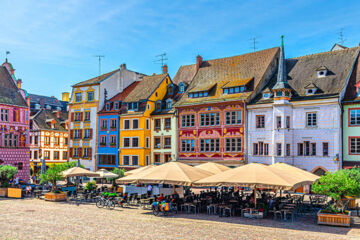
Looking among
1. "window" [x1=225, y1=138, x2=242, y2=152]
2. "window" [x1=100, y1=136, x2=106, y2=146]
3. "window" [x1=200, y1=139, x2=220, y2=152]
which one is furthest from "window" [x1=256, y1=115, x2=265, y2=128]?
"window" [x1=100, y1=136, x2=106, y2=146]

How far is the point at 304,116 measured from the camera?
1415 inches

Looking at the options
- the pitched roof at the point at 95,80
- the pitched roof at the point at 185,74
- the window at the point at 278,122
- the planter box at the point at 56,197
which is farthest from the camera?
the pitched roof at the point at 95,80

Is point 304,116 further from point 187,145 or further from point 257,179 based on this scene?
point 257,179

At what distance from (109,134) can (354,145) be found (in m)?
29.3

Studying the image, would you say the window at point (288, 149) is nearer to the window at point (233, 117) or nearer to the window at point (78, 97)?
the window at point (233, 117)

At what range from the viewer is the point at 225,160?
132 feet

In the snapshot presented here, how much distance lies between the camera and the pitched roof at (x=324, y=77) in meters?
35.5

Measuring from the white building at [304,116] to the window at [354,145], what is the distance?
38.7 inches

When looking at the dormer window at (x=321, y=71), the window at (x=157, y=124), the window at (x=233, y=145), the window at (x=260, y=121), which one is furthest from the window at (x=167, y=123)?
the dormer window at (x=321, y=71)

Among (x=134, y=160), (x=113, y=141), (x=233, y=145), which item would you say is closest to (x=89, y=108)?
(x=113, y=141)

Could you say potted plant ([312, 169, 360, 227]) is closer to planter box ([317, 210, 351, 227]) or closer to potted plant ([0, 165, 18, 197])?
planter box ([317, 210, 351, 227])

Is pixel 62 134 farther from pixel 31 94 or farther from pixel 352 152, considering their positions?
pixel 352 152

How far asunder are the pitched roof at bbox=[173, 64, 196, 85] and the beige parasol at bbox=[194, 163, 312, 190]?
2966 cm

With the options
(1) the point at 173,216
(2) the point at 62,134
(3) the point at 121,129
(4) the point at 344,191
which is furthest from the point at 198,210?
(2) the point at 62,134
